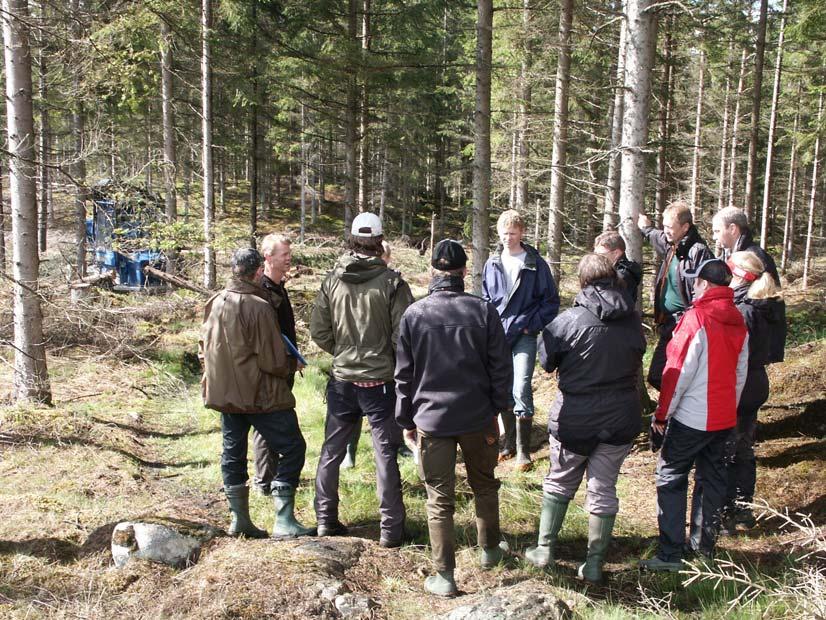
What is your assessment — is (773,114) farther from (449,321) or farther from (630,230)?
(449,321)

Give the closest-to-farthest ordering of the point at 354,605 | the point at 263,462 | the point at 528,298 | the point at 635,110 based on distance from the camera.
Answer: the point at 354,605 < the point at 263,462 < the point at 528,298 < the point at 635,110

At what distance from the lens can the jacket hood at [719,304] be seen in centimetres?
394

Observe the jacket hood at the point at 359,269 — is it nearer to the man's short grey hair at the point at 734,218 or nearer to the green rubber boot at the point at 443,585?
the green rubber boot at the point at 443,585

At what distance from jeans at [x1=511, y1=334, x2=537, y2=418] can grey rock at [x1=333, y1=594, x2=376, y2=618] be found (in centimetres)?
280

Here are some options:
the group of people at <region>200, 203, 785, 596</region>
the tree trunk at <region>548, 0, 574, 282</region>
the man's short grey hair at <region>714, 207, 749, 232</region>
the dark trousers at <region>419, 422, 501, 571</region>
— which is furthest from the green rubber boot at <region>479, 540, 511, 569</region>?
the tree trunk at <region>548, 0, 574, 282</region>

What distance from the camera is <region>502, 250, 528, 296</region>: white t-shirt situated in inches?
227

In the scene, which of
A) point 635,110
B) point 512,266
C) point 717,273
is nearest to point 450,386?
point 717,273

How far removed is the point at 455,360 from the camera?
3711 millimetres

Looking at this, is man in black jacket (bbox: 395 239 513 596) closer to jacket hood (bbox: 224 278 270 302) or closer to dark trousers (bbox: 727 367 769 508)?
jacket hood (bbox: 224 278 270 302)

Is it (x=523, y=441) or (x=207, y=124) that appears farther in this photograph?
(x=207, y=124)

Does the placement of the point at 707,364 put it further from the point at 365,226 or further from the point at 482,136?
the point at 482,136

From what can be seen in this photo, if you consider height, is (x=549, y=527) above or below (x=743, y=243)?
below

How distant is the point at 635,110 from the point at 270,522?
499 centimetres

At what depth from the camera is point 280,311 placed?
200 inches
